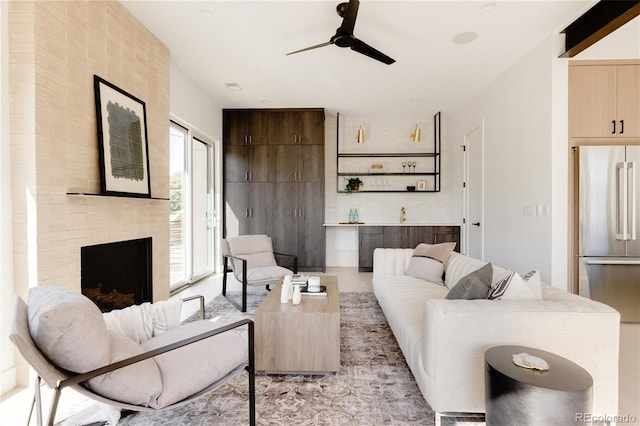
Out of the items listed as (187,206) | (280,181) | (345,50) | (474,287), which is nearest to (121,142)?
(187,206)

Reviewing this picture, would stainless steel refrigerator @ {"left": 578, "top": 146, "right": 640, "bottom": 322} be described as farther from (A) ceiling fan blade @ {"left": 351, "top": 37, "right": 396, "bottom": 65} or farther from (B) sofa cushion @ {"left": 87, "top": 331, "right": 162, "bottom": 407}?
(B) sofa cushion @ {"left": 87, "top": 331, "right": 162, "bottom": 407}

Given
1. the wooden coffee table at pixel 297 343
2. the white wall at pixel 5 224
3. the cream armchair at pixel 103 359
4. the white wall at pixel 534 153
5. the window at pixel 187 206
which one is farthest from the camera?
the window at pixel 187 206

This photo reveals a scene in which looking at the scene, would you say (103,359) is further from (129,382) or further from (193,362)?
(193,362)

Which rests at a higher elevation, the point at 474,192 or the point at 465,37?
the point at 465,37

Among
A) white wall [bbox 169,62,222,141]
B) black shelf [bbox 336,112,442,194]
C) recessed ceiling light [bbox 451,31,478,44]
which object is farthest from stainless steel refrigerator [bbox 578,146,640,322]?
white wall [bbox 169,62,222,141]

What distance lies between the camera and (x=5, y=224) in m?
1.93

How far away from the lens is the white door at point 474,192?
186 inches

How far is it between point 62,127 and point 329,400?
2.52 m

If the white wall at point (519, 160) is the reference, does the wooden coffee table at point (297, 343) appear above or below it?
below

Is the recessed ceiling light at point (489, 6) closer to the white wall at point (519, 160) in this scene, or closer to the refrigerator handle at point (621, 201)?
the white wall at point (519, 160)

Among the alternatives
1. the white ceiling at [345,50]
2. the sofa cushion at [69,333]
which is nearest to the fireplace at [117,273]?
the sofa cushion at [69,333]

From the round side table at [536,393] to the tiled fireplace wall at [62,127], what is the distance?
2.60 m

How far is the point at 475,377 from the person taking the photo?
1.49 metres

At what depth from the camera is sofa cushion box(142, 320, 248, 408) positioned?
1.36m
